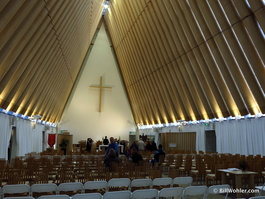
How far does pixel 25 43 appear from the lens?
8.78 m

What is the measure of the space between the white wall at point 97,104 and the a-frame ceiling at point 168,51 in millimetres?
6016

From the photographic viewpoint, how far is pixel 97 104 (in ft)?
81.9

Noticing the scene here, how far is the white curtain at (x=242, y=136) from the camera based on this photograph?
38.9 feet

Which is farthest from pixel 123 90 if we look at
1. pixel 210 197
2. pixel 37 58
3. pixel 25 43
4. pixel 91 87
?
pixel 210 197

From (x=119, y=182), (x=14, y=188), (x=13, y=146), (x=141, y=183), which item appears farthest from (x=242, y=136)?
(x=13, y=146)

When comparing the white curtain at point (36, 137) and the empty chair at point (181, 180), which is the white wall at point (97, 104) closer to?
the white curtain at point (36, 137)

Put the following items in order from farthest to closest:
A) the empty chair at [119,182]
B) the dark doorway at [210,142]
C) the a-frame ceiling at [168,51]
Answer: the dark doorway at [210,142], the a-frame ceiling at [168,51], the empty chair at [119,182]

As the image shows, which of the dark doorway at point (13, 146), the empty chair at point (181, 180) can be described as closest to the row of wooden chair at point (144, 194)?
the empty chair at point (181, 180)

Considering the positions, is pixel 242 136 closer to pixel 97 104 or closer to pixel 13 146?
pixel 13 146

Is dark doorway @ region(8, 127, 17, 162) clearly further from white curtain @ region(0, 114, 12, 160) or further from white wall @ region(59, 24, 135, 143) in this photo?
white wall @ region(59, 24, 135, 143)

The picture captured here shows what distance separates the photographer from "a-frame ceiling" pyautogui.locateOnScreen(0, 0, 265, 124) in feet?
29.4

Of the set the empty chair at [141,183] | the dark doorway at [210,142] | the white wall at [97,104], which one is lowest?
the empty chair at [141,183]

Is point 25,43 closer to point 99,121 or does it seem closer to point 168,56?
point 168,56

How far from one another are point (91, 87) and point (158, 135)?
8355 millimetres
